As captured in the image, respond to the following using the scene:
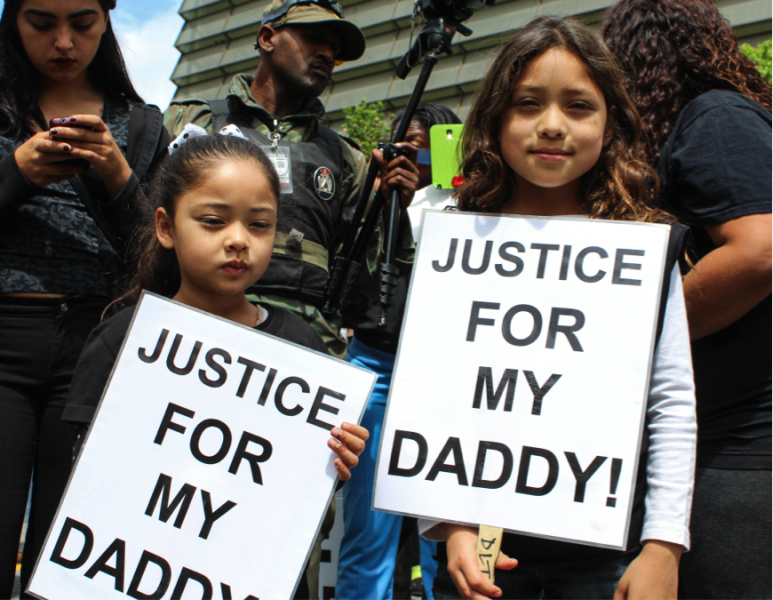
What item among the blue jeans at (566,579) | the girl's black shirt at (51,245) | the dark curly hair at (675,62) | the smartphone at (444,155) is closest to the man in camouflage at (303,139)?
the smartphone at (444,155)

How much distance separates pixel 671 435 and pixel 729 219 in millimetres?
483

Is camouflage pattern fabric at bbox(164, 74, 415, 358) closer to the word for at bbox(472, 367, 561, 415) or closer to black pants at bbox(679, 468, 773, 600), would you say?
the word for at bbox(472, 367, 561, 415)

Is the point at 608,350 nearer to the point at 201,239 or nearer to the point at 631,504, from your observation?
the point at 631,504

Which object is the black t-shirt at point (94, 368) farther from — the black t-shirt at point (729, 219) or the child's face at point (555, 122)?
the black t-shirt at point (729, 219)

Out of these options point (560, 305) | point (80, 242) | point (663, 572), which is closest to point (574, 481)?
point (663, 572)

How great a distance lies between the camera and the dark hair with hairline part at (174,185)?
5.41 ft

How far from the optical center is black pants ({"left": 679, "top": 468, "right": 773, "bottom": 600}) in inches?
52.6

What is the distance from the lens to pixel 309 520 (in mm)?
1327

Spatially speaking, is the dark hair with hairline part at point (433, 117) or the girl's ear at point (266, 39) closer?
the girl's ear at point (266, 39)

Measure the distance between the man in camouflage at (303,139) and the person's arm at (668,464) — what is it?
118 centimetres

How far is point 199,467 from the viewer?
1360mm

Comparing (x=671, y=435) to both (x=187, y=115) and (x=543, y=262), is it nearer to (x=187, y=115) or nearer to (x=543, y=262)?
(x=543, y=262)

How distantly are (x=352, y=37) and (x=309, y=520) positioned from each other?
6.82 feet

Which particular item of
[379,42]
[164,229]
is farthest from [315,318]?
[379,42]
